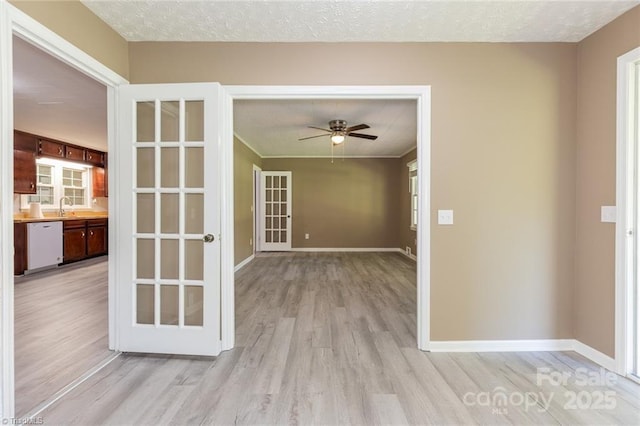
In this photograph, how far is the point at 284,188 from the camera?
7.68 metres

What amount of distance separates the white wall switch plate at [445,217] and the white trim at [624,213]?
3.61 ft

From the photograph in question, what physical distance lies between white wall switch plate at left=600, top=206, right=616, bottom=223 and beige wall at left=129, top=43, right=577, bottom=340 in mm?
219

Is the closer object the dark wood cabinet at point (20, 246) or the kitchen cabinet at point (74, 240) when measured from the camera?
the dark wood cabinet at point (20, 246)

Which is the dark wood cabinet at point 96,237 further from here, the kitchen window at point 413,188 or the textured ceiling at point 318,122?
the kitchen window at point 413,188

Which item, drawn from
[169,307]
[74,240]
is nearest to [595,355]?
[169,307]

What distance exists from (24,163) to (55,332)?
4.06 meters

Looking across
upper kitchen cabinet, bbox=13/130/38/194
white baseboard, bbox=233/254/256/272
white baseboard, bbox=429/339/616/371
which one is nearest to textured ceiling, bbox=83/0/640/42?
white baseboard, bbox=429/339/616/371

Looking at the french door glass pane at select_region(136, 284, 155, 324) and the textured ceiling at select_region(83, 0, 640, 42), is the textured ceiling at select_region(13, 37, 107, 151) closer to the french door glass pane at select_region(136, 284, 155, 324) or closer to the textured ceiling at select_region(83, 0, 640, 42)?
the textured ceiling at select_region(83, 0, 640, 42)

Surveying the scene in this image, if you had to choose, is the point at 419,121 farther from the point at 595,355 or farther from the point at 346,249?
the point at 346,249

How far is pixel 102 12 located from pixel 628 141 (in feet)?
12.4

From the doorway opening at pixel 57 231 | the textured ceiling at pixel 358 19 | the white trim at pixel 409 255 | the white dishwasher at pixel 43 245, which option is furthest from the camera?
the white trim at pixel 409 255

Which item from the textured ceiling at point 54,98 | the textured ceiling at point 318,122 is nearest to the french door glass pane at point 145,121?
the textured ceiling at point 54,98

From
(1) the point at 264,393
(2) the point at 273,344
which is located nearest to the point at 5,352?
(1) the point at 264,393

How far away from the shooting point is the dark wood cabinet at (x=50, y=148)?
533 cm
